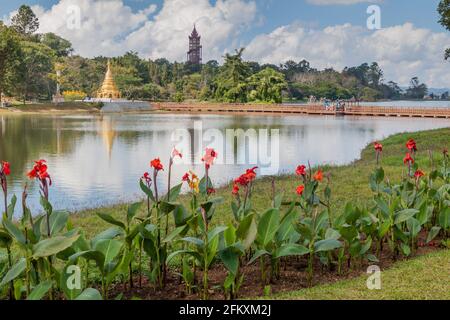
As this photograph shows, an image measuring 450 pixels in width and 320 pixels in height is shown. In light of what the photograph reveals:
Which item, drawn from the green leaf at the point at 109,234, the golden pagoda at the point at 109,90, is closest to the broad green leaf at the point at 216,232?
the green leaf at the point at 109,234

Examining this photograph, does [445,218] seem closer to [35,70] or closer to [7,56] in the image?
[7,56]

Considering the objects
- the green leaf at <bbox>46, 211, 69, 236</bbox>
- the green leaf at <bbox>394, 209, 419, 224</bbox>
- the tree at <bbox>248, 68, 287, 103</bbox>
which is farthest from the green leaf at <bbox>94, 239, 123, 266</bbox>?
the tree at <bbox>248, 68, 287, 103</bbox>

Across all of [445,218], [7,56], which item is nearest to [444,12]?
[445,218]

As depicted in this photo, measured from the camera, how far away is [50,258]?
343 centimetres

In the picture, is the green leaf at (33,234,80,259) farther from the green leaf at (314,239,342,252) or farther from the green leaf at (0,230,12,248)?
the green leaf at (314,239,342,252)

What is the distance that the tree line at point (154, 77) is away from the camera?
49406mm

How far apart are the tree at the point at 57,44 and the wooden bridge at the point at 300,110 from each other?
69.2 ft

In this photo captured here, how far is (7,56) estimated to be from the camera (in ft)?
138

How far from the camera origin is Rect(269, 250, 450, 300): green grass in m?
3.46

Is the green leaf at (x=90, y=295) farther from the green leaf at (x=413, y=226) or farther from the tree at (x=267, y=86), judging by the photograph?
the tree at (x=267, y=86)

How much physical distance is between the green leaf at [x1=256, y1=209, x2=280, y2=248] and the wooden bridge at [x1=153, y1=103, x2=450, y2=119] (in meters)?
41.3

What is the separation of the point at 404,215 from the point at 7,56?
42543 millimetres
